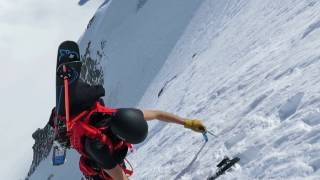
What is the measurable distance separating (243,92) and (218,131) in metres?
1.17

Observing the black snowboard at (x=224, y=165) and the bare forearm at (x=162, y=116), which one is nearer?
the black snowboard at (x=224, y=165)

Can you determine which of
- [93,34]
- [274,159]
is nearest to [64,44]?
[274,159]

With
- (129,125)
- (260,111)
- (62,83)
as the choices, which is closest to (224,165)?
(260,111)

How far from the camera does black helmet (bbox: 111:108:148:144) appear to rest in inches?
283

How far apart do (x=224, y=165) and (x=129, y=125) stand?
3.92ft

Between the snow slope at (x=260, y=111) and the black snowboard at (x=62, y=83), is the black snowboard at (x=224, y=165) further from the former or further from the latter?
the black snowboard at (x=62, y=83)

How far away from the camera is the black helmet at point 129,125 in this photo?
718 cm

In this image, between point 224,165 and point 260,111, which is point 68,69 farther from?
point 260,111

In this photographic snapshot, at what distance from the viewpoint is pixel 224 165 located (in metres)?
7.52

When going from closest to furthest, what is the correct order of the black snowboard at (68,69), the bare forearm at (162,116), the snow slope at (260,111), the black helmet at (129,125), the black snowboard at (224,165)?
1. the snow slope at (260,111)
2. the black helmet at (129,125)
3. the black snowboard at (224,165)
4. the bare forearm at (162,116)
5. the black snowboard at (68,69)

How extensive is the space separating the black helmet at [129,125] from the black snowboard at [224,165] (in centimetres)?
97

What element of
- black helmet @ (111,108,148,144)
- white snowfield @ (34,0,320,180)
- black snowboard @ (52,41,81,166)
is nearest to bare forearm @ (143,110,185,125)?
black helmet @ (111,108,148,144)

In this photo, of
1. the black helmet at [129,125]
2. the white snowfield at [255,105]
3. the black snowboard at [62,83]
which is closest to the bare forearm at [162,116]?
the black helmet at [129,125]

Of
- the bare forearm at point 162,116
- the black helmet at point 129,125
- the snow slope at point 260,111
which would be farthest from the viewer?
the bare forearm at point 162,116
